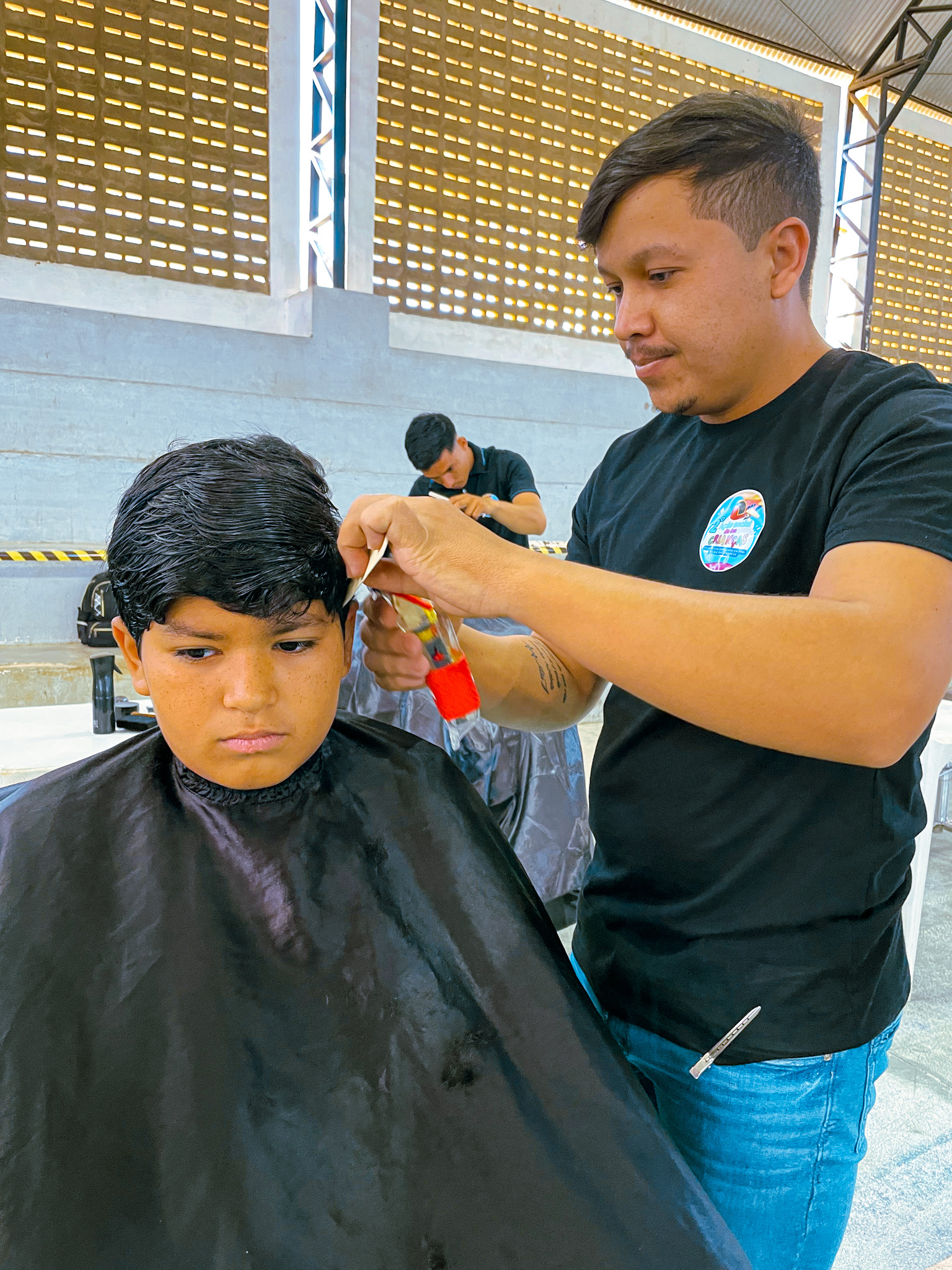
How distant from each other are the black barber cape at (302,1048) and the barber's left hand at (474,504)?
2.25 meters

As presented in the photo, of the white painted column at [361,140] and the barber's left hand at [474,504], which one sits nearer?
the barber's left hand at [474,504]

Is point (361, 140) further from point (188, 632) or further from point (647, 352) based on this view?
point (188, 632)

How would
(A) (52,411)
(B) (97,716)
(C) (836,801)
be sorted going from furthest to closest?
1. (A) (52,411)
2. (B) (97,716)
3. (C) (836,801)

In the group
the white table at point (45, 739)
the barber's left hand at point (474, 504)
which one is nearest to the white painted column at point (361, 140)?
the barber's left hand at point (474, 504)

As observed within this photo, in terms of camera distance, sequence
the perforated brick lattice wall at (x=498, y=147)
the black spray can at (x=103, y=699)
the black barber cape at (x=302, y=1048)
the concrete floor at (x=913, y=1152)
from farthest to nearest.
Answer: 1. the perforated brick lattice wall at (x=498, y=147)
2. the black spray can at (x=103, y=699)
3. the concrete floor at (x=913, y=1152)
4. the black barber cape at (x=302, y=1048)

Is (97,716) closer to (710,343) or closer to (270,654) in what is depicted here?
(270,654)

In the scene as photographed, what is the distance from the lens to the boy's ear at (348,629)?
1.02m

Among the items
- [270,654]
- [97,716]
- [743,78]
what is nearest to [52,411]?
[97,716]

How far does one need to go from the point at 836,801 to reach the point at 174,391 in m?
5.44

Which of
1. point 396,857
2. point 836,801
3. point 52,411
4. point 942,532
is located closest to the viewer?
point 942,532

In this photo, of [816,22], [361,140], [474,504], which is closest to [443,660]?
[474,504]

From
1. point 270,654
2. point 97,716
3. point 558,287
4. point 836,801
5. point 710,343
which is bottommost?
point 97,716

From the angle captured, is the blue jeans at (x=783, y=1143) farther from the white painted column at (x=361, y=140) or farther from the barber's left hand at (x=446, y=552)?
the white painted column at (x=361, y=140)

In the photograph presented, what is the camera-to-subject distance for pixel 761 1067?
88cm
